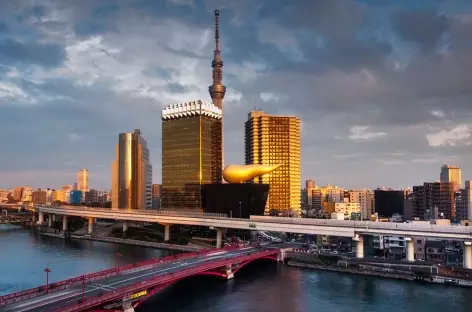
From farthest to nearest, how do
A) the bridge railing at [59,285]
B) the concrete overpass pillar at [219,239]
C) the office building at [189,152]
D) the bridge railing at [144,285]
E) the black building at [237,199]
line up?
the office building at [189,152]
the black building at [237,199]
the concrete overpass pillar at [219,239]
the bridge railing at [59,285]
the bridge railing at [144,285]

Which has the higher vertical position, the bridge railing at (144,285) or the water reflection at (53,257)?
the bridge railing at (144,285)

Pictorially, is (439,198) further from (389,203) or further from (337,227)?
(337,227)

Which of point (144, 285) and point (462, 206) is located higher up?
point (462, 206)

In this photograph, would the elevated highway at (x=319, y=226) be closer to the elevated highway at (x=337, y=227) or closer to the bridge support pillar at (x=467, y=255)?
the elevated highway at (x=337, y=227)

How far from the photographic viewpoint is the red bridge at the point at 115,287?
47781 millimetres

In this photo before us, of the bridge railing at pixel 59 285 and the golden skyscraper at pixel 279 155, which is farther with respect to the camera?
the golden skyscraper at pixel 279 155

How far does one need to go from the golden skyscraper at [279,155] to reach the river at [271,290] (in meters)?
94.6

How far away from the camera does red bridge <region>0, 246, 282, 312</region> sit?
157 feet

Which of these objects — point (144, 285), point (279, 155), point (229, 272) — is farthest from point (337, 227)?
point (279, 155)

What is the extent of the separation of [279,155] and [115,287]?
462 feet

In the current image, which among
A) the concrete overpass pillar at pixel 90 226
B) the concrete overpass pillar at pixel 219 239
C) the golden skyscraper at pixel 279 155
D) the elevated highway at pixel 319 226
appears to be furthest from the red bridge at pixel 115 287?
the golden skyscraper at pixel 279 155

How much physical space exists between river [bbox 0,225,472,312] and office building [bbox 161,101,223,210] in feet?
206

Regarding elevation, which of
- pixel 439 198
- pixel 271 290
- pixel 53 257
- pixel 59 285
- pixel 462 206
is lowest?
pixel 271 290

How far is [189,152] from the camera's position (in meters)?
163
